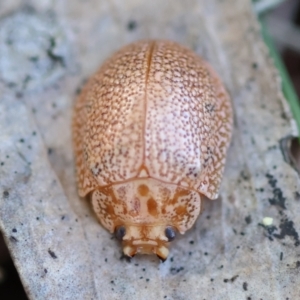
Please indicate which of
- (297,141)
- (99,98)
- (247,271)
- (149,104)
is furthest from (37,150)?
(297,141)

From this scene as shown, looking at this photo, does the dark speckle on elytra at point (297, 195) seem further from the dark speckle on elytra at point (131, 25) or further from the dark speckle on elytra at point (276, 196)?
the dark speckle on elytra at point (131, 25)

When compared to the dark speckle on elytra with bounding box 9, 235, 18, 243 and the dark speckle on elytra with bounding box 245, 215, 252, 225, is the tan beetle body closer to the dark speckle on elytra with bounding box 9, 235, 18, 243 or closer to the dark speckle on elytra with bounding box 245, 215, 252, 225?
the dark speckle on elytra with bounding box 245, 215, 252, 225

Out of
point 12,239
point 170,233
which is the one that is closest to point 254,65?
point 170,233

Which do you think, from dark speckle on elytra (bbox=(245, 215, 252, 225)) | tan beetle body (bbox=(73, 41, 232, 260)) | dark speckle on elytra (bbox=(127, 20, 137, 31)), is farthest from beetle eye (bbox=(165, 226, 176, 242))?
dark speckle on elytra (bbox=(127, 20, 137, 31))

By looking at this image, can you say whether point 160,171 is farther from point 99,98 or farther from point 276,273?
point 276,273

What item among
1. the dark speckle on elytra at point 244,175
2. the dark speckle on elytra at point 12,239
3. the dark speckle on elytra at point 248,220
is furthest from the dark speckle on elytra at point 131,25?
the dark speckle on elytra at point 12,239

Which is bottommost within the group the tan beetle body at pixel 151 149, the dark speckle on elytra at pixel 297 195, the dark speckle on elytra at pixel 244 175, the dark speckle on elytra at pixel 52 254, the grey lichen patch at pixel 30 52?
the dark speckle on elytra at pixel 52 254

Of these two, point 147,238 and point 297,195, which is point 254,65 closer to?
point 297,195
